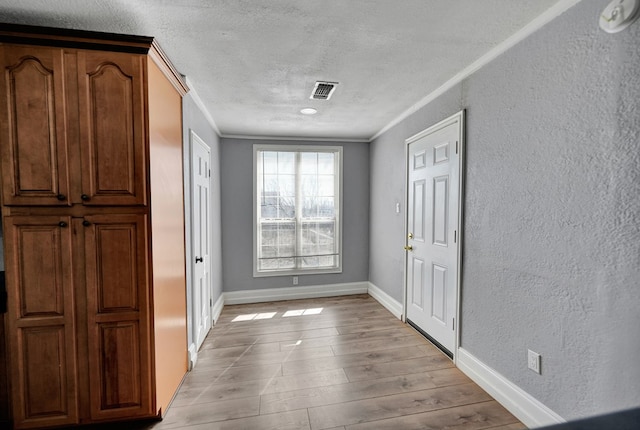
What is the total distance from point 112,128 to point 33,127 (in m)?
0.39

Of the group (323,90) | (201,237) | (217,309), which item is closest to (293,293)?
(217,309)

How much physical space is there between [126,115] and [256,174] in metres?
2.47

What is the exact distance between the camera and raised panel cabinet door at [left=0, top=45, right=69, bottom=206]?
1549 millimetres

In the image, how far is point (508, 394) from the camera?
1901mm

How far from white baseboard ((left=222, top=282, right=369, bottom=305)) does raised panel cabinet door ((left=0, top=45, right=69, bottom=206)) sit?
274 cm

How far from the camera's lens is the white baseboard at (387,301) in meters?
3.48

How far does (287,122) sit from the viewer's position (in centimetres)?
352

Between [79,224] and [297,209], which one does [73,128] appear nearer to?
[79,224]

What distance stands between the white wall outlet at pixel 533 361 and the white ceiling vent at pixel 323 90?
7.81ft

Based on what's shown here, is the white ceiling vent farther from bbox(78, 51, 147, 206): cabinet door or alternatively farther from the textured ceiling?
bbox(78, 51, 147, 206): cabinet door

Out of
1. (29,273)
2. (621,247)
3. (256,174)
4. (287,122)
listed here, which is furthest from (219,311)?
(621,247)

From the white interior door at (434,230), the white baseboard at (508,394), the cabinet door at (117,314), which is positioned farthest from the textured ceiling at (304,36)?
the white baseboard at (508,394)

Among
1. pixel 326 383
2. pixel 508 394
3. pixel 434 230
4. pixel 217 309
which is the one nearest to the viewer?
pixel 508 394

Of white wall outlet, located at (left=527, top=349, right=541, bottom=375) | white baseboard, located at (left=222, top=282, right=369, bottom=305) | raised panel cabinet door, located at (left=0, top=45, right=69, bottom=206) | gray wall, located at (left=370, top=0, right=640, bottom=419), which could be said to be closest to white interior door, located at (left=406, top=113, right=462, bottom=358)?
gray wall, located at (left=370, top=0, right=640, bottom=419)
